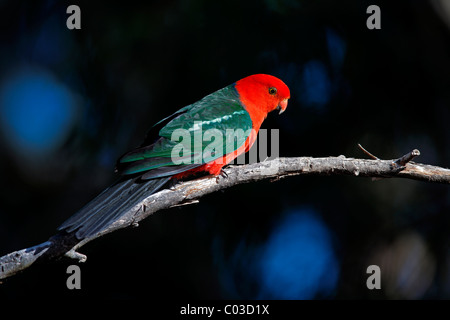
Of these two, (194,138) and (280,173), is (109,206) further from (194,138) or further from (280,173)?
(280,173)

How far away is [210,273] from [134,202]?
8.32 ft

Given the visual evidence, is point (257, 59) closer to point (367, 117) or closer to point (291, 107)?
point (291, 107)

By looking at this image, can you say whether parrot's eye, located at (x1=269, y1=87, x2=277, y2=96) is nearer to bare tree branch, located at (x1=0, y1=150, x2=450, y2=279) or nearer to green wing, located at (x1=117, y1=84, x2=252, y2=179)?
green wing, located at (x1=117, y1=84, x2=252, y2=179)

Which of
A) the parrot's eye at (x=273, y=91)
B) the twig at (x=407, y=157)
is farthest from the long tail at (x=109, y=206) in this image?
the twig at (x=407, y=157)

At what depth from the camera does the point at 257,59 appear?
564 cm

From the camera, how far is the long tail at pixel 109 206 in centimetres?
307

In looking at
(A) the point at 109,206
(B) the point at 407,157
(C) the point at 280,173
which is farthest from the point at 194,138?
(B) the point at 407,157

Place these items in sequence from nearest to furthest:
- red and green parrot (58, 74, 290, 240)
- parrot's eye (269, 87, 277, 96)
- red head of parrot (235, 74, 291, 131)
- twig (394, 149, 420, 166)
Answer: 1. red and green parrot (58, 74, 290, 240)
2. twig (394, 149, 420, 166)
3. red head of parrot (235, 74, 291, 131)
4. parrot's eye (269, 87, 277, 96)

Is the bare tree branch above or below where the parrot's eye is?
below

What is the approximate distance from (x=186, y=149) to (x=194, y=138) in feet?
0.53

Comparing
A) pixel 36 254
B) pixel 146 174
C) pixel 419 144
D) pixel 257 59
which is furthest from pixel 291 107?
→ pixel 36 254

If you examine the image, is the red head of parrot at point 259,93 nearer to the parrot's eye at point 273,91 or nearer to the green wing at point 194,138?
the parrot's eye at point 273,91

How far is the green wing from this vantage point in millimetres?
3471

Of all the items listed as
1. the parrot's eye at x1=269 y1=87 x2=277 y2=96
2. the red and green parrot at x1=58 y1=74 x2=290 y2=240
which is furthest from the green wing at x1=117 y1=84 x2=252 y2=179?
the parrot's eye at x1=269 y1=87 x2=277 y2=96
